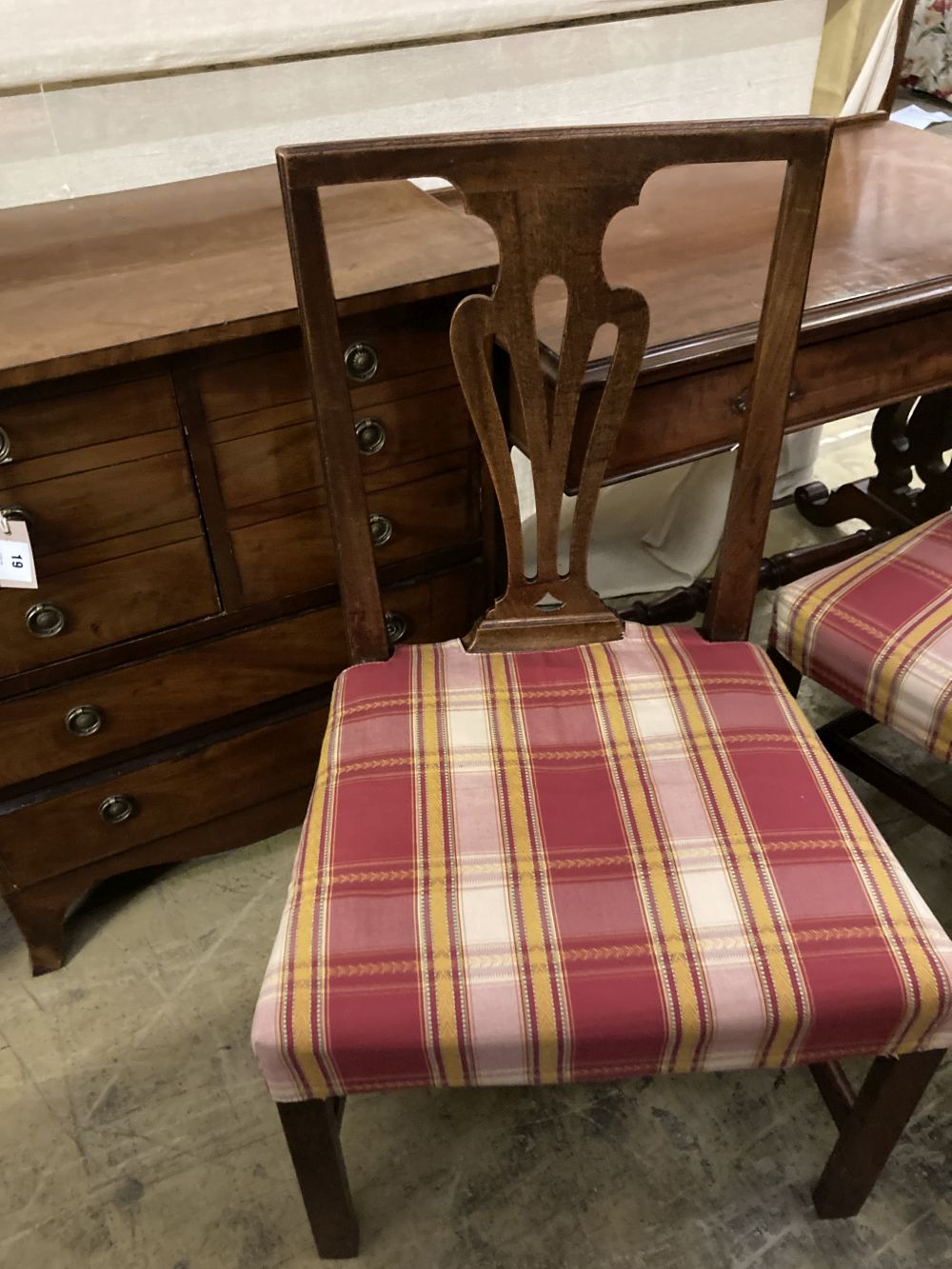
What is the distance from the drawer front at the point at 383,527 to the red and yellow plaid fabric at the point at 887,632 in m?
0.47

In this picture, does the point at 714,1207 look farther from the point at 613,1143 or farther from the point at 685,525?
the point at 685,525

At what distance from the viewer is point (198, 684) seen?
1354mm

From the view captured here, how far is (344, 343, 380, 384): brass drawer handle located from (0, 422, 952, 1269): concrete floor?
0.93 metres

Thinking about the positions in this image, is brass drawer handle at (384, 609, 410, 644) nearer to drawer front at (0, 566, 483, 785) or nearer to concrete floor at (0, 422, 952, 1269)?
drawer front at (0, 566, 483, 785)

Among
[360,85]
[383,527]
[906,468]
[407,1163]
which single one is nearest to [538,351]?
[383,527]

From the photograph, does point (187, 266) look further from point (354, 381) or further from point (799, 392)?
point (799, 392)

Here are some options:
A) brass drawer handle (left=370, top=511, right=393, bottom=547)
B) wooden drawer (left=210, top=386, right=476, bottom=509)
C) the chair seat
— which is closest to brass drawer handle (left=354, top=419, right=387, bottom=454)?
wooden drawer (left=210, top=386, right=476, bottom=509)

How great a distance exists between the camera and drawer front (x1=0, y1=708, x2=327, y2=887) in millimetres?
1360

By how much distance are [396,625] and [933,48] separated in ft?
14.0

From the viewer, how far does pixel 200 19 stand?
1.36 meters

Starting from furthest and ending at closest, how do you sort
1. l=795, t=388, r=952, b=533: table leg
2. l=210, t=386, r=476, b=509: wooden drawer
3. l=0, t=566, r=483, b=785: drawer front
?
l=795, t=388, r=952, b=533: table leg
l=0, t=566, r=483, b=785: drawer front
l=210, t=386, r=476, b=509: wooden drawer

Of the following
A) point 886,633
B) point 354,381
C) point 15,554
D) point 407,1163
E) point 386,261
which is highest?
point 386,261

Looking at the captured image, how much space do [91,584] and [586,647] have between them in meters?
0.61

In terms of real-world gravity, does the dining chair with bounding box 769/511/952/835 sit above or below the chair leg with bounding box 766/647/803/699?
above
